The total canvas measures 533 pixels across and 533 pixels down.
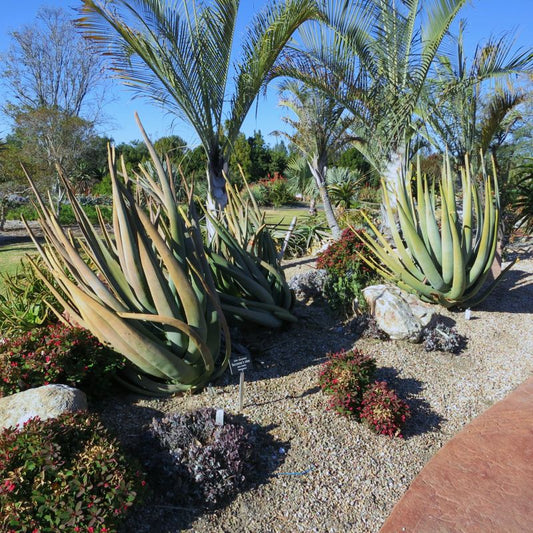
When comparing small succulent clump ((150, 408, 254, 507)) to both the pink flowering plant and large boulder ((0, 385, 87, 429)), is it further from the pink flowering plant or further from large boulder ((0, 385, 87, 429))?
the pink flowering plant

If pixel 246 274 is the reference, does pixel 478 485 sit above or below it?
below

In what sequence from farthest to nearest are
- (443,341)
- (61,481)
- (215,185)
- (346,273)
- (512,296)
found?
(215,185)
(512,296)
(346,273)
(443,341)
(61,481)

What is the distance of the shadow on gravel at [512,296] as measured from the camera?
5621 millimetres

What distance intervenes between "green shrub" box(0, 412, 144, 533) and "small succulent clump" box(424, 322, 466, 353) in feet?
10.6

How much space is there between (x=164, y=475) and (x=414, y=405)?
213 centimetres

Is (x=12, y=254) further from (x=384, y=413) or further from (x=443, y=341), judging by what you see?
(x=384, y=413)

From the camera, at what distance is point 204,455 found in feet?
8.80

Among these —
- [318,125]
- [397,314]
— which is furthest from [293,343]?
[318,125]

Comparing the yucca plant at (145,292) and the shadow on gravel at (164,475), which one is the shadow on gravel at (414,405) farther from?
the yucca plant at (145,292)

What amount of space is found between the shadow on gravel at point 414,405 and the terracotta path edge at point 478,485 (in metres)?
0.22

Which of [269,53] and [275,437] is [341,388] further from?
[269,53]

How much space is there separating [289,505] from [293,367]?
1.57 meters

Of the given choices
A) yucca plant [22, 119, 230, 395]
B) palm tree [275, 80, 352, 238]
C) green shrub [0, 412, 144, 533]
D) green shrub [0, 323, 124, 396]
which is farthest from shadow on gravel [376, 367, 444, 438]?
palm tree [275, 80, 352, 238]

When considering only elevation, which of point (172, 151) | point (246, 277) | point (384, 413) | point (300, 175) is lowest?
point (384, 413)
